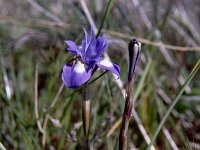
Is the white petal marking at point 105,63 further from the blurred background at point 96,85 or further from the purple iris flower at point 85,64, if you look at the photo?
the blurred background at point 96,85

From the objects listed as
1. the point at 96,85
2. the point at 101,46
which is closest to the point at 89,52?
the point at 101,46

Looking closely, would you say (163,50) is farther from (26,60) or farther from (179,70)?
(26,60)

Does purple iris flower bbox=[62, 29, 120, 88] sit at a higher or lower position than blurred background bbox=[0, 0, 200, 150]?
higher

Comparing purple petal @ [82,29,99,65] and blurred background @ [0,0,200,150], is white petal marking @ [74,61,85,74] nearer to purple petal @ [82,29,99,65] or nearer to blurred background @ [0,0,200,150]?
purple petal @ [82,29,99,65]

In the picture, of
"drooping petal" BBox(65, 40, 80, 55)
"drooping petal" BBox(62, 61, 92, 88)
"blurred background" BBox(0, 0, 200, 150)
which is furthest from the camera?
"blurred background" BBox(0, 0, 200, 150)

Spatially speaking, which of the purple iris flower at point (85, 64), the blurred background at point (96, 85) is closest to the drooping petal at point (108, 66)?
the purple iris flower at point (85, 64)

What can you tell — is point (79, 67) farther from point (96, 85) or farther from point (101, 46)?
point (96, 85)

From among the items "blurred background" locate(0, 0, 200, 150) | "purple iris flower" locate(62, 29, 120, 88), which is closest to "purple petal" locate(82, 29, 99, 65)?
"purple iris flower" locate(62, 29, 120, 88)

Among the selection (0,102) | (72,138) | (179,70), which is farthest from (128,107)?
(179,70)
